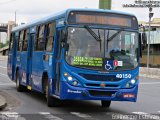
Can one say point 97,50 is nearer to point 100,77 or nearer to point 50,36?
point 100,77

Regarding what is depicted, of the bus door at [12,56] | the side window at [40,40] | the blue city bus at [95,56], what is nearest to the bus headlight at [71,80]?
the blue city bus at [95,56]

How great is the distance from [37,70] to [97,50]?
Result: 13.2ft

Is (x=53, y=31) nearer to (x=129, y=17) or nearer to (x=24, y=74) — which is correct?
(x=129, y=17)

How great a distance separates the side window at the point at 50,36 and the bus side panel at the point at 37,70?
32.3 inches

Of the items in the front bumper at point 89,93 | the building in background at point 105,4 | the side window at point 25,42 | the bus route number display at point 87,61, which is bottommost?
the front bumper at point 89,93

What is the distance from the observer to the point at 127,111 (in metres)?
14.2

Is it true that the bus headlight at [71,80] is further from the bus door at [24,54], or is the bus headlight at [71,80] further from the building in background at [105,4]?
the building in background at [105,4]

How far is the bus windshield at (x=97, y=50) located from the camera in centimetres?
1290

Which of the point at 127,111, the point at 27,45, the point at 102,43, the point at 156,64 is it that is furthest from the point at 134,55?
the point at 156,64

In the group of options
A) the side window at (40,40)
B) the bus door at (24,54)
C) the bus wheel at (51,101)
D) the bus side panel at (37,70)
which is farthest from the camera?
the bus door at (24,54)

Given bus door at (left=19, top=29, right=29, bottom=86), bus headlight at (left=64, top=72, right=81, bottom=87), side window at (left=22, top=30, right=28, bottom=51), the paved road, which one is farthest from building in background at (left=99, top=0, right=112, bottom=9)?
bus headlight at (left=64, top=72, right=81, bottom=87)

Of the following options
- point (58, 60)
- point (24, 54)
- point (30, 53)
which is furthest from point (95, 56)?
point (24, 54)

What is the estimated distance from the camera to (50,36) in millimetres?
14852

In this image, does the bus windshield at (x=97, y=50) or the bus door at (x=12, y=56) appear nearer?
the bus windshield at (x=97, y=50)
